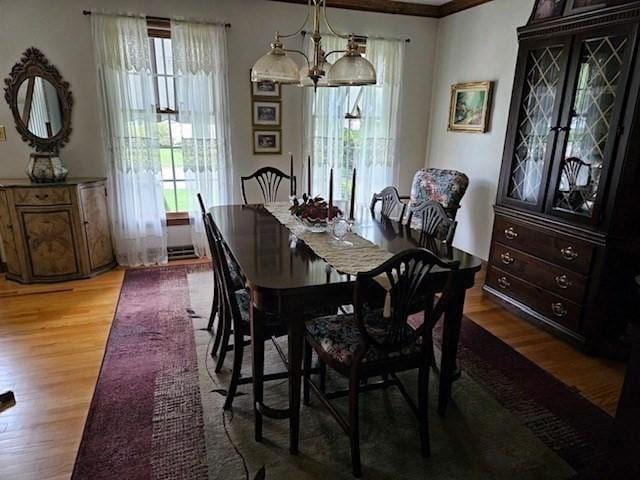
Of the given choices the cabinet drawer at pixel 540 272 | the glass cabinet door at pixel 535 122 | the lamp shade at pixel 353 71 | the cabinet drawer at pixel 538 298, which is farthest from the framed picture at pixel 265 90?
the cabinet drawer at pixel 538 298

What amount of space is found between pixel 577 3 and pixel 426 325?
2.37 meters

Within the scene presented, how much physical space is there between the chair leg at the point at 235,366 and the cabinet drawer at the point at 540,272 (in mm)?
2154

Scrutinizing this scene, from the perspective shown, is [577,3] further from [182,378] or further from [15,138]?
[15,138]

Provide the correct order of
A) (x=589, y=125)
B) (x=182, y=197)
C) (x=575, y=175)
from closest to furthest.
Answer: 1. (x=589, y=125)
2. (x=575, y=175)
3. (x=182, y=197)

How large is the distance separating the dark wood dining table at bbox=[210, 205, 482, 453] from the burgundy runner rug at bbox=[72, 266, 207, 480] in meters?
0.38

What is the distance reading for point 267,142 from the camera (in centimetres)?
433

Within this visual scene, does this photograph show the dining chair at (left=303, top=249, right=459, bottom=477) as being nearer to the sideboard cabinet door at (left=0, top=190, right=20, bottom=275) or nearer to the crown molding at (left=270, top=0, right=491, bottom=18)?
the sideboard cabinet door at (left=0, top=190, right=20, bottom=275)

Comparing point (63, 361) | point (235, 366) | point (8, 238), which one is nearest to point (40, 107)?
point (8, 238)

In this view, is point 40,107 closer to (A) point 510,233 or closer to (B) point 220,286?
(B) point 220,286

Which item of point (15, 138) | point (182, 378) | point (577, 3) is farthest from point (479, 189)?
point (15, 138)

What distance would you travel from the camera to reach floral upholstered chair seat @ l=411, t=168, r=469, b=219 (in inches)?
147

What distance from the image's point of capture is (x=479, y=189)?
4.14 m

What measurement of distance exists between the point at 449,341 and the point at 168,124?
132 inches

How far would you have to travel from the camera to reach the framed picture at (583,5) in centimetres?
250
